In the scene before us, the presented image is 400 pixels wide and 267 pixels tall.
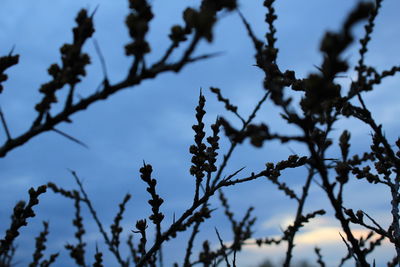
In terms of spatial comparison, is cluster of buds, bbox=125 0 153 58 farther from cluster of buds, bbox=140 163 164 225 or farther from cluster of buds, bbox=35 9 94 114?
cluster of buds, bbox=140 163 164 225

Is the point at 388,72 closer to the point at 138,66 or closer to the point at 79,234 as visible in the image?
the point at 138,66

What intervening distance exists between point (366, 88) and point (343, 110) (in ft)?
4.88

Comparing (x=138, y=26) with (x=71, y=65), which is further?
(x=71, y=65)

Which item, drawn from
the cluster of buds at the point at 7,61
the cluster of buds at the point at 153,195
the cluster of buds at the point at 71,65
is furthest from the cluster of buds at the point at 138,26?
the cluster of buds at the point at 153,195

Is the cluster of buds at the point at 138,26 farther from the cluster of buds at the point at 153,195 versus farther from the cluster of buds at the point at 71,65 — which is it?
the cluster of buds at the point at 153,195

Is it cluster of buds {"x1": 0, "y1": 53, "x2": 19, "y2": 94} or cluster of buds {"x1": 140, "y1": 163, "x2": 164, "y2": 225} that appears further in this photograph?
cluster of buds {"x1": 140, "y1": 163, "x2": 164, "y2": 225}

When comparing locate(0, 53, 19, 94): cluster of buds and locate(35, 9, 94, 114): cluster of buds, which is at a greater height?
locate(0, 53, 19, 94): cluster of buds

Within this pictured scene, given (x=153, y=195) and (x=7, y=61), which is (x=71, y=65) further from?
(x=153, y=195)

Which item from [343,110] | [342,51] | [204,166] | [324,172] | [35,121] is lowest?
[324,172]

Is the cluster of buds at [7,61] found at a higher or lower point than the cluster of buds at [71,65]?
higher

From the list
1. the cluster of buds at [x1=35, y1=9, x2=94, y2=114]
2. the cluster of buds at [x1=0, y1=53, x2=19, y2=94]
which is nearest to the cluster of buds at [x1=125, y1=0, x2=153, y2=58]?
the cluster of buds at [x1=35, y1=9, x2=94, y2=114]

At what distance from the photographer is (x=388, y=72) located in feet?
13.1

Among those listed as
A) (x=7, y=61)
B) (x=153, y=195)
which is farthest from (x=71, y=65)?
(x=153, y=195)

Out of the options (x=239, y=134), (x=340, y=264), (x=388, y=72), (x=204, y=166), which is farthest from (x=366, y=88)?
(x=239, y=134)
